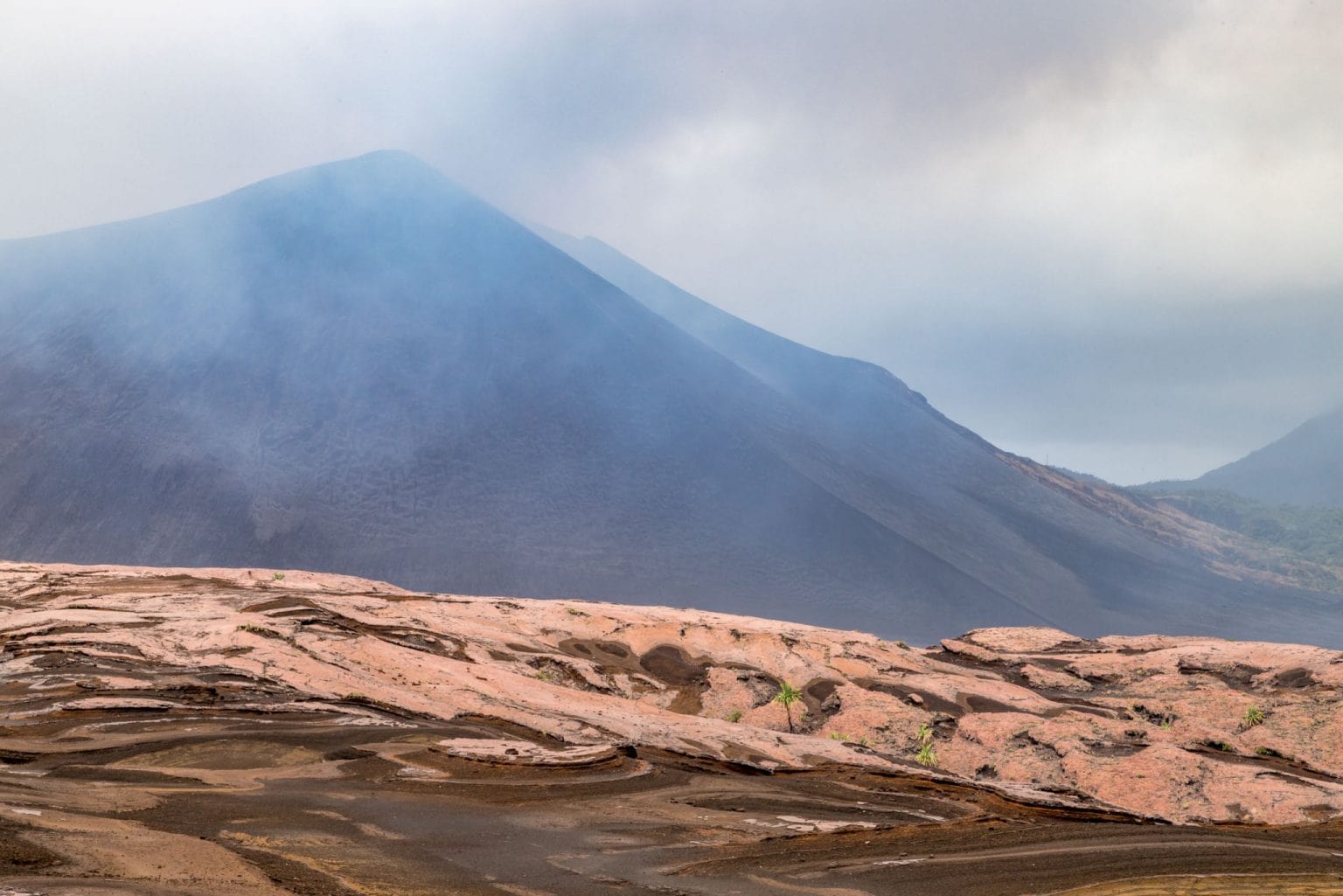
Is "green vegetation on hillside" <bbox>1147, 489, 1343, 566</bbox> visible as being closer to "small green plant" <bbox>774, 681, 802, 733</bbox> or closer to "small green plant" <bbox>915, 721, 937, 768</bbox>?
"small green plant" <bbox>774, 681, 802, 733</bbox>

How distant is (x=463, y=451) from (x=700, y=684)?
2820 inches

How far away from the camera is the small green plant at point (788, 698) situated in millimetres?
20906

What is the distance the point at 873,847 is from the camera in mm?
9195

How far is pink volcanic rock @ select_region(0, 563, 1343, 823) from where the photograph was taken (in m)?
14.2

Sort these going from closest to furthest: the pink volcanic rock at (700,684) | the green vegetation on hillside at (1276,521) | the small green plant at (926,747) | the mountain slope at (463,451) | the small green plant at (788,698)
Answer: the pink volcanic rock at (700,684) < the small green plant at (926,747) < the small green plant at (788,698) < the mountain slope at (463,451) < the green vegetation on hillside at (1276,521)

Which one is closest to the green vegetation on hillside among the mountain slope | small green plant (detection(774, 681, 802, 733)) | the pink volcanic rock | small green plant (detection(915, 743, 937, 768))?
the mountain slope

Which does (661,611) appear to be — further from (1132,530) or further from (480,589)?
(1132,530)

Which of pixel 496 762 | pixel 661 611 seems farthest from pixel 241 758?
pixel 661 611

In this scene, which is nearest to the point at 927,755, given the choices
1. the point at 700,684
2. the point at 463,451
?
the point at 700,684

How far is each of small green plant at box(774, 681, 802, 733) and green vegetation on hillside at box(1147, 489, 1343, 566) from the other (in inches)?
5929

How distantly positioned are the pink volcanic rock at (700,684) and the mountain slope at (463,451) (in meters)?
50.1

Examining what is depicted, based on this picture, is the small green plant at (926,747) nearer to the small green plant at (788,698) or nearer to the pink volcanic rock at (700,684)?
the pink volcanic rock at (700,684)

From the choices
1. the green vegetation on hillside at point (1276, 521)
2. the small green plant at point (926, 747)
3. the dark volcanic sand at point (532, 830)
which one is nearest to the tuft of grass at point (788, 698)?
the small green plant at point (926, 747)

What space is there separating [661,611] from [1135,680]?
1411 centimetres
